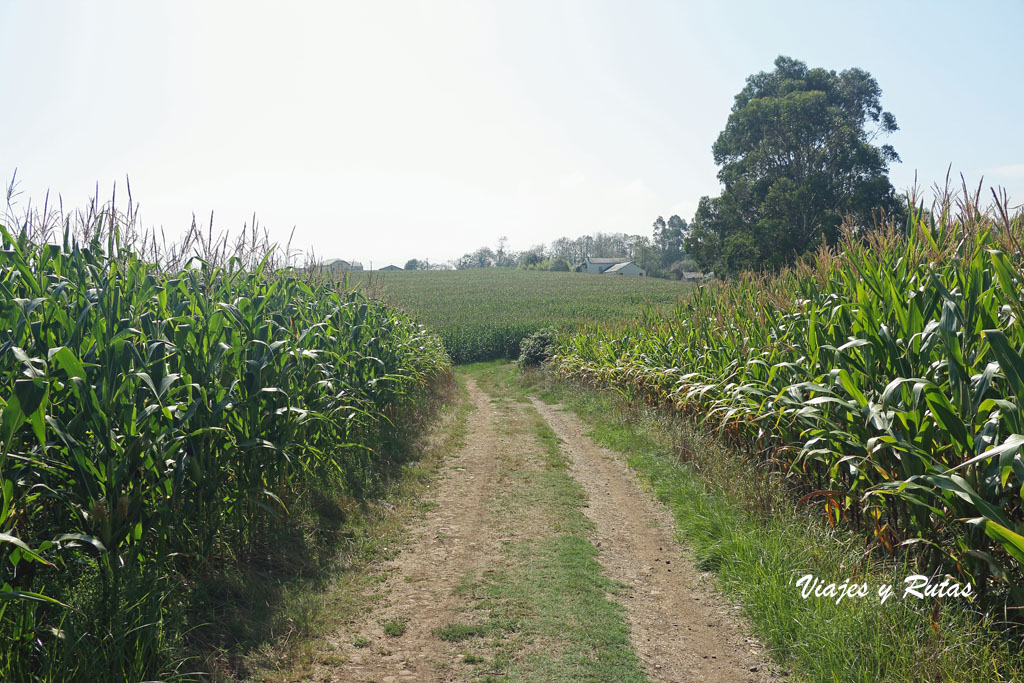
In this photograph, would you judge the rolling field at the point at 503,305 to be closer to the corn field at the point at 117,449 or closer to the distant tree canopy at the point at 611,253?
the corn field at the point at 117,449

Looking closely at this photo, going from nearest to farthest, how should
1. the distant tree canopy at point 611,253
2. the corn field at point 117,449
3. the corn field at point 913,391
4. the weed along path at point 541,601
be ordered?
1. the corn field at point 117,449
2. the corn field at point 913,391
3. the weed along path at point 541,601
4. the distant tree canopy at point 611,253

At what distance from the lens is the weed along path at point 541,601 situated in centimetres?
367

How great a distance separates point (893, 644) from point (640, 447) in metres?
6.16

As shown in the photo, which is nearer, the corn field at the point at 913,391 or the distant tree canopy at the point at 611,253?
the corn field at the point at 913,391

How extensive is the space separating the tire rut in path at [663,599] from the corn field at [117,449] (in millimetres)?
2749

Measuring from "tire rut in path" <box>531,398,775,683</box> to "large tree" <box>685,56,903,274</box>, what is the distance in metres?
22.9

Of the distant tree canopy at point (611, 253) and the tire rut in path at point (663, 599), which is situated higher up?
the distant tree canopy at point (611, 253)

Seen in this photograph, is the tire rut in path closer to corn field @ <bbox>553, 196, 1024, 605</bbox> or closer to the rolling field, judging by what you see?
corn field @ <bbox>553, 196, 1024, 605</bbox>

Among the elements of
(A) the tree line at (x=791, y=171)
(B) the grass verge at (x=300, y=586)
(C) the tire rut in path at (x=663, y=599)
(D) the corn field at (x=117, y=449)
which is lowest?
(C) the tire rut in path at (x=663, y=599)

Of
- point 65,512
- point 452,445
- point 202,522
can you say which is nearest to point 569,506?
point 452,445

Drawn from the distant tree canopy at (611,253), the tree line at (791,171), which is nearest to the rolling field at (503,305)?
the tree line at (791,171)

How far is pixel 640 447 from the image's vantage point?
9.28 m

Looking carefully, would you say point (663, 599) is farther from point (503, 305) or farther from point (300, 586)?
point (503, 305)

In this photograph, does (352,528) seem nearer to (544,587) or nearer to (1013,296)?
(544,587)
